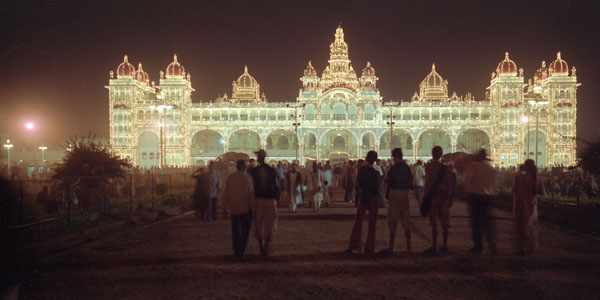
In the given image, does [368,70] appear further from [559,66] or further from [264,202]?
[264,202]

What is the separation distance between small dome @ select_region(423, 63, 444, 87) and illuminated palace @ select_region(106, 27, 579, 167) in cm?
1022

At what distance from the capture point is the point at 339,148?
58.8 meters

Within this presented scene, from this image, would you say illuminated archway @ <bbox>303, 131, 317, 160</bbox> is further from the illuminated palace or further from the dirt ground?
the dirt ground

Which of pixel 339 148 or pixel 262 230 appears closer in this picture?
pixel 262 230

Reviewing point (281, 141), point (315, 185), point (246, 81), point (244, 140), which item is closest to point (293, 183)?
point (315, 185)

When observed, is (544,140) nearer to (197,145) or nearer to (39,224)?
(197,145)

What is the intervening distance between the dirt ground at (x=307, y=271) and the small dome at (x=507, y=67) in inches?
2169

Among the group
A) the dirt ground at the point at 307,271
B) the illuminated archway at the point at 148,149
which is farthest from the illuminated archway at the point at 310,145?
the dirt ground at the point at 307,271

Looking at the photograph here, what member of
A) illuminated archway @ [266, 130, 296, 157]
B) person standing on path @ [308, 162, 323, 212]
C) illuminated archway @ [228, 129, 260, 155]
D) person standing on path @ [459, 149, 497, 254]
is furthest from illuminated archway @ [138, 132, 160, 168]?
person standing on path @ [459, 149, 497, 254]

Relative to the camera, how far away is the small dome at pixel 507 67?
59.2 m

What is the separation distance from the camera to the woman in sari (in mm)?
7574

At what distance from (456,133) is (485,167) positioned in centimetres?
5260

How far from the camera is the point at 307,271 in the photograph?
6367mm

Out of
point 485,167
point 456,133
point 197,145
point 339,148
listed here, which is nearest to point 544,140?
point 456,133
